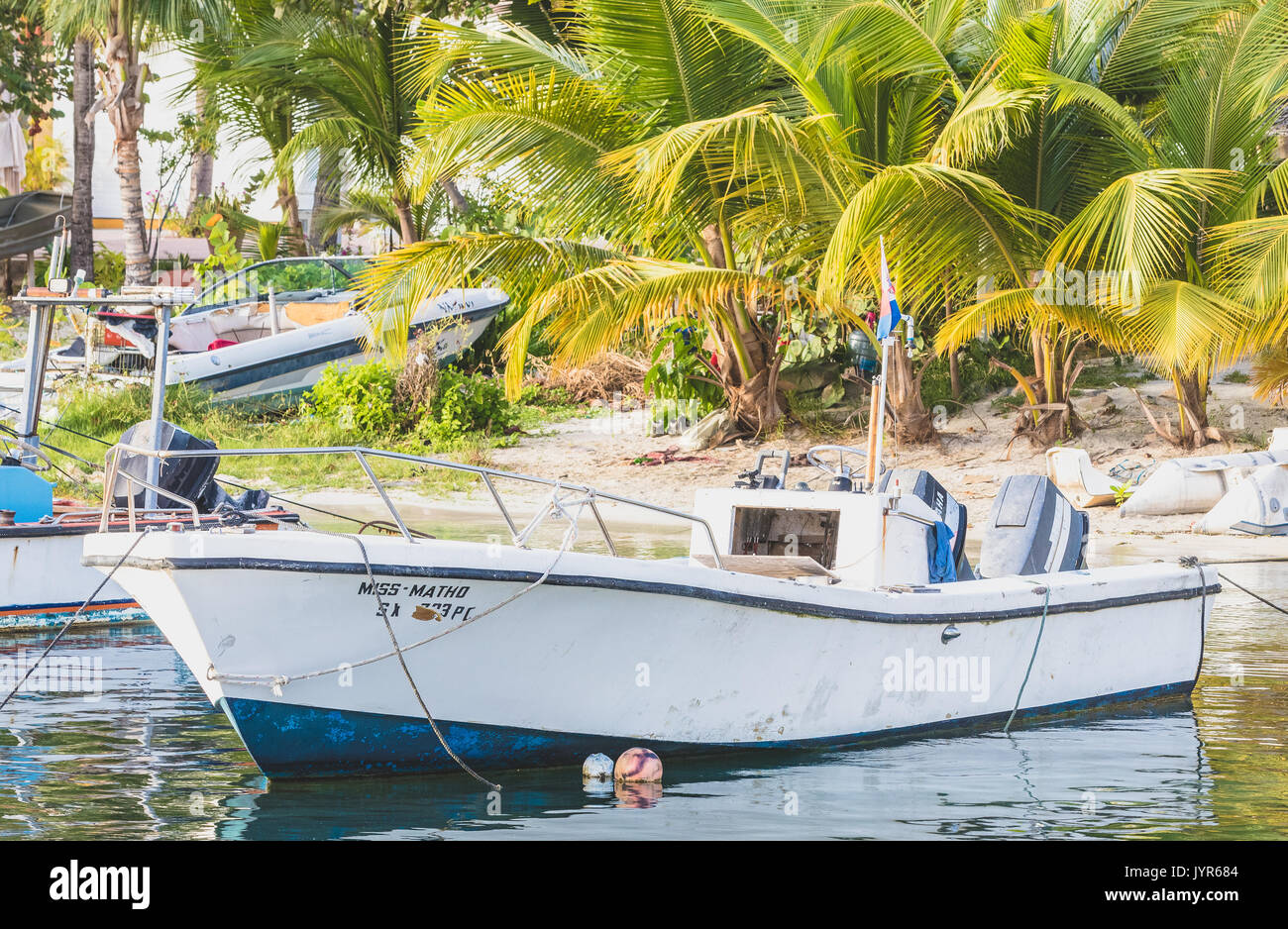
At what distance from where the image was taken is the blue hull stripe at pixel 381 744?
663cm

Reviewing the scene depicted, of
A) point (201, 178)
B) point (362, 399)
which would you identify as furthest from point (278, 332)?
point (201, 178)

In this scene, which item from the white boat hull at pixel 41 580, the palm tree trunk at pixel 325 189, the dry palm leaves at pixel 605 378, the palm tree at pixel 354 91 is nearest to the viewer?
the white boat hull at pixel 41 580

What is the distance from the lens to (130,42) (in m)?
19.9

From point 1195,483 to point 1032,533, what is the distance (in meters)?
6.01

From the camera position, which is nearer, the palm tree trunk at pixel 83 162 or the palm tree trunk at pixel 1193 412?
the palm tree trunk at pixel 1193 412

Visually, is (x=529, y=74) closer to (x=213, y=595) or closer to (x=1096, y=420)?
(x=1096, y=420)

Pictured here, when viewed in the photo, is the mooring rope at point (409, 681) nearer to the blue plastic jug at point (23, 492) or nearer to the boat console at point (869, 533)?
the boat console at point (869, 533)

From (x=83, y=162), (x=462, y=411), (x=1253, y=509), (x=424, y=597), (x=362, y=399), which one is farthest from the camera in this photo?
(x=83, y=162)

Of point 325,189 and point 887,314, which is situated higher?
point 325,189

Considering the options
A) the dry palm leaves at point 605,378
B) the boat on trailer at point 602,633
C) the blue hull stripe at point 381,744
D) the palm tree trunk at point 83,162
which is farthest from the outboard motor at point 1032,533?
the palm tree trunk at point 83,162

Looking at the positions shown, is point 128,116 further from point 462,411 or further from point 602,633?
point 602,633

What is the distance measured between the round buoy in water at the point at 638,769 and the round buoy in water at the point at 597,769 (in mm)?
32

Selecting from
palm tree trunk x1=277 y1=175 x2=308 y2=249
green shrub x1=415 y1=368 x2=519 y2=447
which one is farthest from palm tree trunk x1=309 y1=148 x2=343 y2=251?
green shrub x1=415 y1=368 x2=519 y2=447

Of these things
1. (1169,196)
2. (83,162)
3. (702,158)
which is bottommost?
(1169,196)
